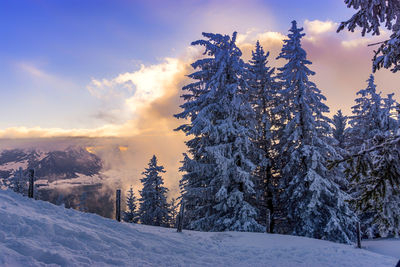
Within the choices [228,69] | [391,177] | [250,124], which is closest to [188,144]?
[250,124]

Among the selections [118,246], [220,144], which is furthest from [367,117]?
[118,246]

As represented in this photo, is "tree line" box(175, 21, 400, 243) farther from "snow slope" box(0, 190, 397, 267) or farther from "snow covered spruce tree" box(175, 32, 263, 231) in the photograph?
"snow slope" box(0, 190, 397, 267)

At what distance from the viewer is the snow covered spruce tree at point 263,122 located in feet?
62.7

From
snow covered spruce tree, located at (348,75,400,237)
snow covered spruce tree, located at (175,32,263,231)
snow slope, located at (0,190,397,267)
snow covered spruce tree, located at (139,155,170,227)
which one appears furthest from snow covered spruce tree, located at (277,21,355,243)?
snow covered spruce tree, located at (139,155,170,227)

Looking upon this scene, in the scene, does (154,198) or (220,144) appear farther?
(154,198)

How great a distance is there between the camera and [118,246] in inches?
279

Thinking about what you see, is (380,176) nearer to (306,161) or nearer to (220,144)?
(220,144)

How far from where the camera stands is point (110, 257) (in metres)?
6.07

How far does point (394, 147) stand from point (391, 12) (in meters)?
3.11

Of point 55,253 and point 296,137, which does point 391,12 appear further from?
point 296,137

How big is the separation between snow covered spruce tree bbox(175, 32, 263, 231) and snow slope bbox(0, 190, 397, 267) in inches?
145

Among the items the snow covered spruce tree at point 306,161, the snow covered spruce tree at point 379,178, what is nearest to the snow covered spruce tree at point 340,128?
the snow covered spruce tree at point 306,161

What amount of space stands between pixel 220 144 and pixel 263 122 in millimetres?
5396

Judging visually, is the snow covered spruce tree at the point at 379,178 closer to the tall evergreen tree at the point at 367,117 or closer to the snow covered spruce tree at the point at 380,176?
the snow covered spruce tree at the point at 380,176
